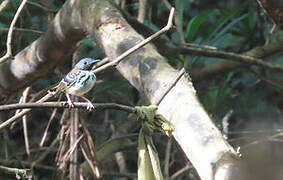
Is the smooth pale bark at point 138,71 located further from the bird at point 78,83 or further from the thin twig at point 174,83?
the bird at point 78,83

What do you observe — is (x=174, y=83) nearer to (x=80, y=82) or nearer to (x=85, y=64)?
(x=80, y=82)

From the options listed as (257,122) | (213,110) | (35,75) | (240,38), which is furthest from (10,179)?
(240,38)

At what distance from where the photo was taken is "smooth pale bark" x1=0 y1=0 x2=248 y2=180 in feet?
5.25

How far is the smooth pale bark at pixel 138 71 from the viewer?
1.60 metres

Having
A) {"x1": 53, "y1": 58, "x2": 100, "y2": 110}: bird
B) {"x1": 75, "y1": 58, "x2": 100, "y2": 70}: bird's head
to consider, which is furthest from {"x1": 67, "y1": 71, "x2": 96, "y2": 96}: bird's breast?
{"x1": 75, "y1": 58, "x2": 100, "y2": 70}: bird's head

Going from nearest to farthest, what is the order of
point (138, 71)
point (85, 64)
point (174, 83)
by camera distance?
point (174, 83) → point (138, 71) → point (85, 64)

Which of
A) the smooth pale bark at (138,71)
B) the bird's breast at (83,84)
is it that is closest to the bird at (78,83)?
the bird's breast at (83,84)

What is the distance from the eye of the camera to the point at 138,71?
7.64ft

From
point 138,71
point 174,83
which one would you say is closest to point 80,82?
point 138,71

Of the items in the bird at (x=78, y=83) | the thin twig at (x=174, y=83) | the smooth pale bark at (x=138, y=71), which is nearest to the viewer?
the smooth pale bark at (x=138, y=71)

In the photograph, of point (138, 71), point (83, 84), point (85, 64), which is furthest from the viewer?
point (85, 64)

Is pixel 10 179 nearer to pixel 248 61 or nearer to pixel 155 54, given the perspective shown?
pixel 155 54

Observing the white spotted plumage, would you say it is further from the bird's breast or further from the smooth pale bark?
the smooth pale bark

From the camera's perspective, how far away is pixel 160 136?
5027 mm
